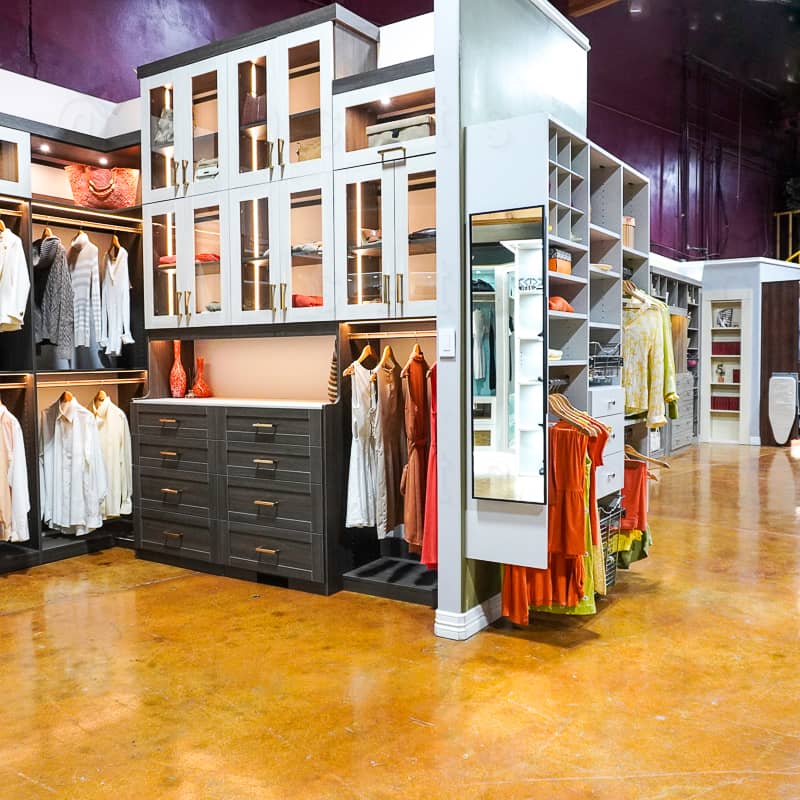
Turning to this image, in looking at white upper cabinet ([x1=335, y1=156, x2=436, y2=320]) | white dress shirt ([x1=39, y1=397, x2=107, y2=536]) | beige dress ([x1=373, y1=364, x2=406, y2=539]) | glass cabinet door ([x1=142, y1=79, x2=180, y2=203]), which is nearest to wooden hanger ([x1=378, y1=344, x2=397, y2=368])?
beige dress ([x1=373, y1=364, x2=406, y2=539])

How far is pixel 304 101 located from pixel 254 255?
0.91 meters

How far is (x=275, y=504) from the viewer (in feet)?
14.5

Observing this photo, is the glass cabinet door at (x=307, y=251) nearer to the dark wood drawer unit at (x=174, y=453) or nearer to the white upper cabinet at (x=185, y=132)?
the white upper cabinet at (x=185, y=132)

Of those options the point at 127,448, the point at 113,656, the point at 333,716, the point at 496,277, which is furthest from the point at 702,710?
the point at 127,448

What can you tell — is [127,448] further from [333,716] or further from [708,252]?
[708,252]

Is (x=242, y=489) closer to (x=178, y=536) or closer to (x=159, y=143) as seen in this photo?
(x=178, y=536)

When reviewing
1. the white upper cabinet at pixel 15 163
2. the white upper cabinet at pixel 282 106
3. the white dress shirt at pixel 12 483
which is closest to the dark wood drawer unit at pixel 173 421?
the white dress shirt at pixel 12 483

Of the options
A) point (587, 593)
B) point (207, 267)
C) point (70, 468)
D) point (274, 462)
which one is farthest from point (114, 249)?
point (587, 593)

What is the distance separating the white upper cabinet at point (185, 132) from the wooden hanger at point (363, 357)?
1.34 meters

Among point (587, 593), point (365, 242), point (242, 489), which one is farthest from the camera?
point (242, 489)

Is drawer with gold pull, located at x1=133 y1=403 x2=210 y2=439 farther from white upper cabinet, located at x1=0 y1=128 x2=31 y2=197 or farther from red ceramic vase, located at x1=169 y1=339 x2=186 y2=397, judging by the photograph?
white upper cabinet, located at x1=0 y1=128 x2=31 y2=197

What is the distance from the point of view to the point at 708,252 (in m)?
13.1

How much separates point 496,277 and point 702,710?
1.87 meters

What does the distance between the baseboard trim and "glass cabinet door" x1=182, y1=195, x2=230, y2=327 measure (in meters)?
2.28
